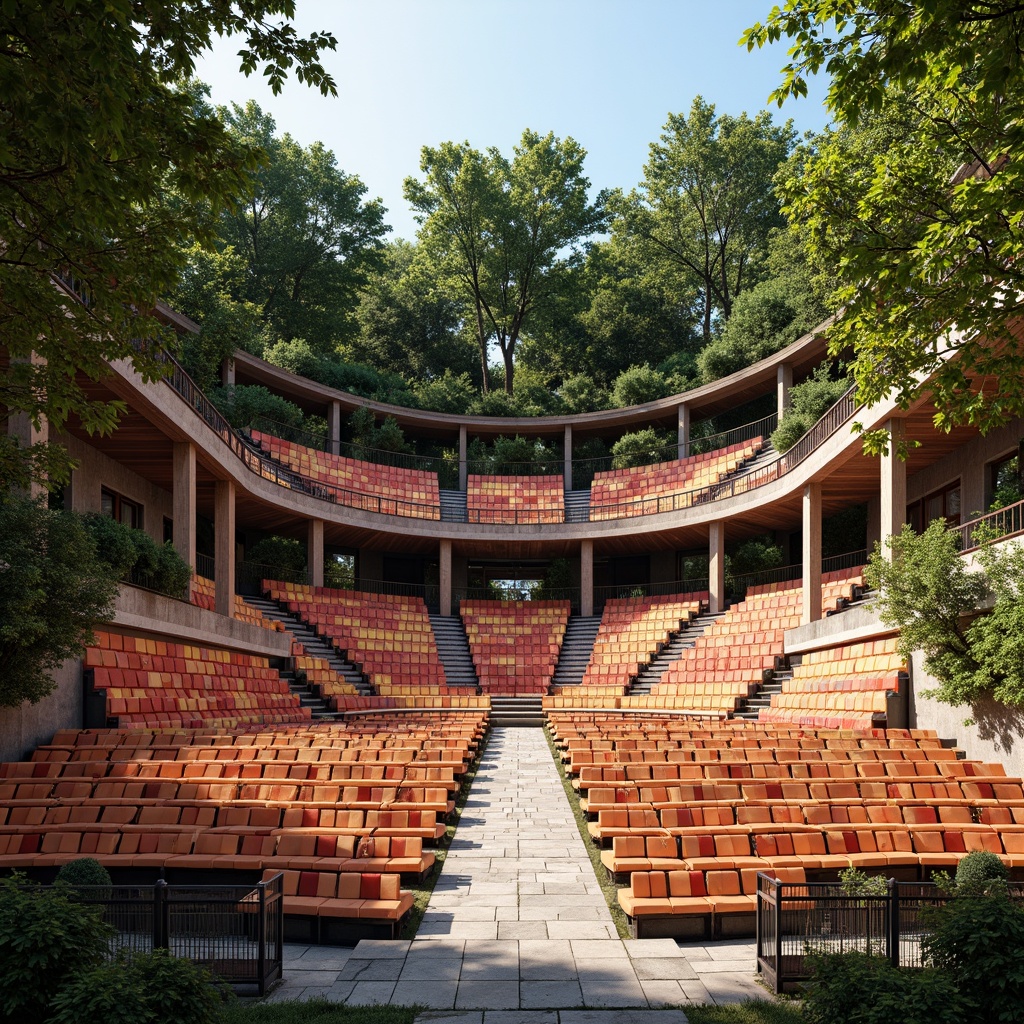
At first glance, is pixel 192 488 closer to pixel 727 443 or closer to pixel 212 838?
pixel 212 838

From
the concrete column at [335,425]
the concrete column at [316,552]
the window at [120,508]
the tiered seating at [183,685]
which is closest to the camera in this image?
the tiered seating at [183,685]

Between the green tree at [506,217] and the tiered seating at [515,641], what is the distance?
15682 mm

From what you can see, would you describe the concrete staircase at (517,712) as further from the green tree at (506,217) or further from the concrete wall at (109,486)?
the green tree at (506,217)

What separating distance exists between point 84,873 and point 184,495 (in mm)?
13161

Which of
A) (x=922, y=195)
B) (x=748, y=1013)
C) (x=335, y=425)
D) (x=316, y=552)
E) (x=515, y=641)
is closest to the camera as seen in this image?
(x=748, y=1013)

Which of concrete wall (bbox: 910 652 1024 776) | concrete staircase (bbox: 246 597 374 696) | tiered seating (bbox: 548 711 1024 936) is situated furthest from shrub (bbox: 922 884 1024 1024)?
concrete staircase (bbox: 246 597 374 696)

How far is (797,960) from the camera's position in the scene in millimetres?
6559

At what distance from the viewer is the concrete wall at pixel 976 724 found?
12.9 metres

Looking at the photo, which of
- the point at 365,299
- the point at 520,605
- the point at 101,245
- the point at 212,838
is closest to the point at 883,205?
the point at 101,245

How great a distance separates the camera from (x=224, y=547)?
2291 centimetres

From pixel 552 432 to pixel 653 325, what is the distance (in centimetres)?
1446

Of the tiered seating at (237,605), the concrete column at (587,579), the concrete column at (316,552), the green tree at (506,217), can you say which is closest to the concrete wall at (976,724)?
the tiered seating at (237,605)

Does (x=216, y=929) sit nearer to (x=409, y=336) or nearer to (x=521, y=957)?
(x=521, y=957)

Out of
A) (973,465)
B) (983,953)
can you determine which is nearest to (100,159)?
(983,953)
